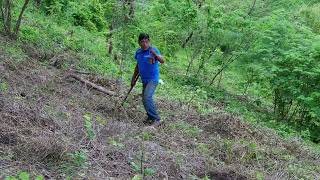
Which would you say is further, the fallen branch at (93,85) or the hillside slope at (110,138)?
the fallen branch at (93,85)

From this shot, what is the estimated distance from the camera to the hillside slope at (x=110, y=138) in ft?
17.5

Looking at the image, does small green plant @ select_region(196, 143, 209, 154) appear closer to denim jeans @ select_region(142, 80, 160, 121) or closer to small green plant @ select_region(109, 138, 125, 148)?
denim jeans @ select_region(142, 80, 160, 121)

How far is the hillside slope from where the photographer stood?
5340mm

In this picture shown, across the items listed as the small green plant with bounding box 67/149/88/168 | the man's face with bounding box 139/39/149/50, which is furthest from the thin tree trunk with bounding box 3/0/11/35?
the small green plant with bounding box 67/149/88/168

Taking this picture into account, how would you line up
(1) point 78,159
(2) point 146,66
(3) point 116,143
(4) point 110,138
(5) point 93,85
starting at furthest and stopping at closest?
(5) point 93,85, (2) point 146,66, (4) point 110,138, (3) point 116,143, (1) point 78,159

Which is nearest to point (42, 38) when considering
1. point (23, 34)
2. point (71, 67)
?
point (23, 34)

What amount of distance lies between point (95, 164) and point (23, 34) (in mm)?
6784

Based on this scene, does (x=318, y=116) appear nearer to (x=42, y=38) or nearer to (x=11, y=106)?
(x=42, y=38)

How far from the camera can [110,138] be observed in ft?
21.0

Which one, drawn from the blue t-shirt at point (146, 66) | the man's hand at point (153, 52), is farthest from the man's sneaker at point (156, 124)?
the man's hand at point (153, 52)

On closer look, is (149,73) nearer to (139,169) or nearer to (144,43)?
(144,43)

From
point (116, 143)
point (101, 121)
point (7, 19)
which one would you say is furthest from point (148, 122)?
point (7, 19)

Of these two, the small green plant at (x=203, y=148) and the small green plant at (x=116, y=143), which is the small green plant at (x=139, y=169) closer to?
the small green plant at (x=116, y=143)

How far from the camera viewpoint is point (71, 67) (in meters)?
10.4
